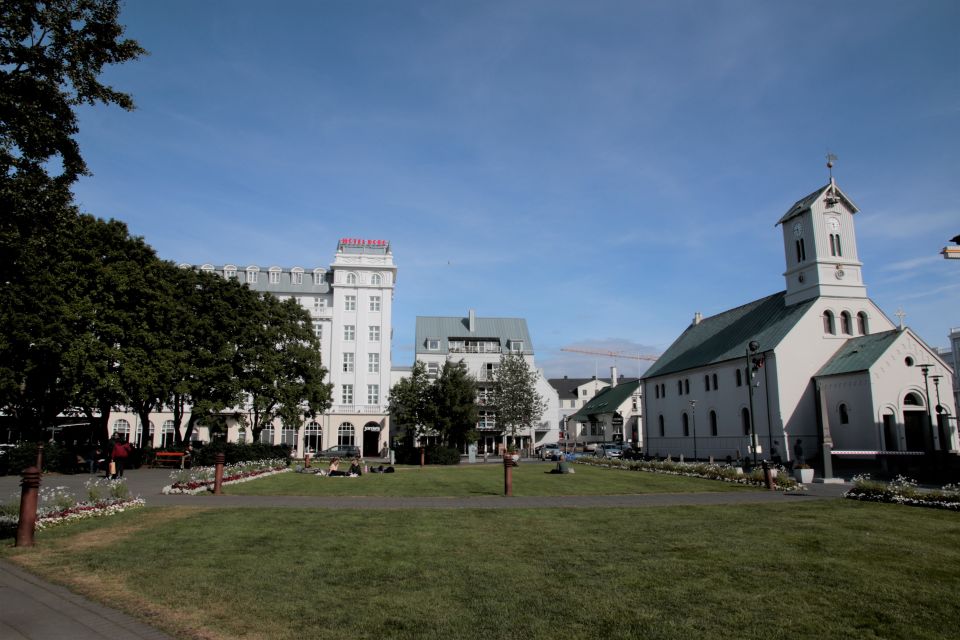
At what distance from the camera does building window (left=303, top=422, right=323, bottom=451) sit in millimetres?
65625

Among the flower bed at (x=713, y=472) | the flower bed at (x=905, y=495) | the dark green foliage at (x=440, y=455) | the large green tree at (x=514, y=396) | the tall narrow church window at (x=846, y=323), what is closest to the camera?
the flower bed at (x=905, y=495)

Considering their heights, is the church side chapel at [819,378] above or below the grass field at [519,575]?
above

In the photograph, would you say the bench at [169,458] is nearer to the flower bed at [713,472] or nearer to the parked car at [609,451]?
the flower bed at [713,472]

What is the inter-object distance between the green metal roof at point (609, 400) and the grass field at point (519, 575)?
7671cm

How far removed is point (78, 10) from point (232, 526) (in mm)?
12705

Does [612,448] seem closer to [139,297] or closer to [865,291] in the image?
[865,291]

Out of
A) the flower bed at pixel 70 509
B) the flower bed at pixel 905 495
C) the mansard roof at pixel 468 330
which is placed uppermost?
the mansard roof at pixel 468 330

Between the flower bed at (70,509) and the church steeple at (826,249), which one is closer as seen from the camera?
the flower bed at (70,509)

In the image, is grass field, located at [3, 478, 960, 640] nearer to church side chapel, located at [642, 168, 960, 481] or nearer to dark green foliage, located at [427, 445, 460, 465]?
church side chapel, located at [642, 168, 960, 481]

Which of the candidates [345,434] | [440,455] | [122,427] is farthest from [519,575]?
[122,427]

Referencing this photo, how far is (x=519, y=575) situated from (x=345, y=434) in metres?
60.1

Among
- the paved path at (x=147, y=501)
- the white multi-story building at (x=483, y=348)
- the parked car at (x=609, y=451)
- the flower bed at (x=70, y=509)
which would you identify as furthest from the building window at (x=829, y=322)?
the flower bed at (x=70, y=509)

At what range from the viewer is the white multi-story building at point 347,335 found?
217 ft

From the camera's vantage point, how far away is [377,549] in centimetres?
1083
